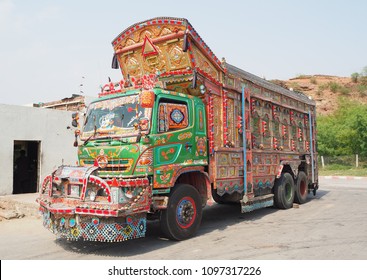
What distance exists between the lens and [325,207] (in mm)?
10109

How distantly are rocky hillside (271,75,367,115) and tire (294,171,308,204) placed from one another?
1370 inches

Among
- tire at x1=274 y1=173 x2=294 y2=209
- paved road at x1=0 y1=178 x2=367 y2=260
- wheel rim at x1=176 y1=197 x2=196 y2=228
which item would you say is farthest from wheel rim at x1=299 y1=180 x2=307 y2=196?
wheel rim at x1=176 y1=197 x2=196 y2=228

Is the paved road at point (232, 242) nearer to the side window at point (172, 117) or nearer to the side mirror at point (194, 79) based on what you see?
the side window at point (172, 117)

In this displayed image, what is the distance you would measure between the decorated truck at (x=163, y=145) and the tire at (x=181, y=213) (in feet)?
0.06

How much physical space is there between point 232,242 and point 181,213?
1033mm

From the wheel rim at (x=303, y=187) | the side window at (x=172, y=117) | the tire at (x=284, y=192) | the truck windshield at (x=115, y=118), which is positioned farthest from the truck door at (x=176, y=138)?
the wheel rim at (x=303, y=187)

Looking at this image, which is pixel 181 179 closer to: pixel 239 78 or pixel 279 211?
pixel 239 78

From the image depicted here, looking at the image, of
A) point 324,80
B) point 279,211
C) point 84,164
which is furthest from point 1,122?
point 324,80

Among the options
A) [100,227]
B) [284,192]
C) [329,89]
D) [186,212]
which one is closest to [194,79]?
[186,212]

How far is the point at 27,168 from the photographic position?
1368 cm

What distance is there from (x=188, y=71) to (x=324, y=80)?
179 ft

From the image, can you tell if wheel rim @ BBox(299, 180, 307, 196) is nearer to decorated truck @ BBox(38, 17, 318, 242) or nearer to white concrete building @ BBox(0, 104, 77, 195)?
decorated truck @ BBox(38, 17, 318, 242)

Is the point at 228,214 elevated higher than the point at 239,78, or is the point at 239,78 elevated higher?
the point at 239,78

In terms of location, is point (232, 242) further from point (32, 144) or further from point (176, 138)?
point (32, 144)
